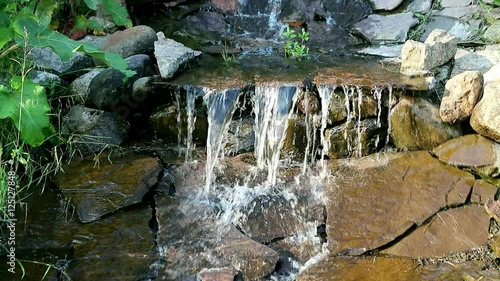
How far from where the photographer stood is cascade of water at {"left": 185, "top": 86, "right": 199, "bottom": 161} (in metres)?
4.53

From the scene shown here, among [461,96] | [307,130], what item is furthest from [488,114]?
[307,130]

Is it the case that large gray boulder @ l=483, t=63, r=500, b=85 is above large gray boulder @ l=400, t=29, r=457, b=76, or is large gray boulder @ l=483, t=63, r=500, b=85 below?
below

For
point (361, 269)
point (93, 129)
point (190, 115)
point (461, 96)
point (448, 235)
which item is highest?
point (461, 96)

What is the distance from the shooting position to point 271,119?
4.44 meters

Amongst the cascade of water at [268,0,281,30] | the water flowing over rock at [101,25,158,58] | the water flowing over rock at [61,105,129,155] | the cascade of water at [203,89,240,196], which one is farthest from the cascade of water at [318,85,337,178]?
the cascade of water at [268,0,281,30]

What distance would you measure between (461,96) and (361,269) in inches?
66.0

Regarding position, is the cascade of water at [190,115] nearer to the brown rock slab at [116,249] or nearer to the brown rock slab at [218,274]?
the brown rock slab at [116,249]

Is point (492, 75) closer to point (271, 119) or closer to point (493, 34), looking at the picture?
point (493, 34)

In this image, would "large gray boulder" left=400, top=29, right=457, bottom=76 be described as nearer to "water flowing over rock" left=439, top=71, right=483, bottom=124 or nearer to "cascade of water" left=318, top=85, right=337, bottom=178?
"water flowing over rock" left=439, top=71, right=483, bottom=124

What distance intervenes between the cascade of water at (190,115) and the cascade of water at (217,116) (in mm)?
114

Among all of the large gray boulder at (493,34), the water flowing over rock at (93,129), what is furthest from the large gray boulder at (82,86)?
the large gray boulder at (493,34)

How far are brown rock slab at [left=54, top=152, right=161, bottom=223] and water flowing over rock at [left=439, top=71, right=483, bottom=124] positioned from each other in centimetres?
241

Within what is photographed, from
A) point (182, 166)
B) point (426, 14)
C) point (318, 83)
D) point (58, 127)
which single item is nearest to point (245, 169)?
point (182, 166)

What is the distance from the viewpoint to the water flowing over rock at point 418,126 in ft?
14.0
